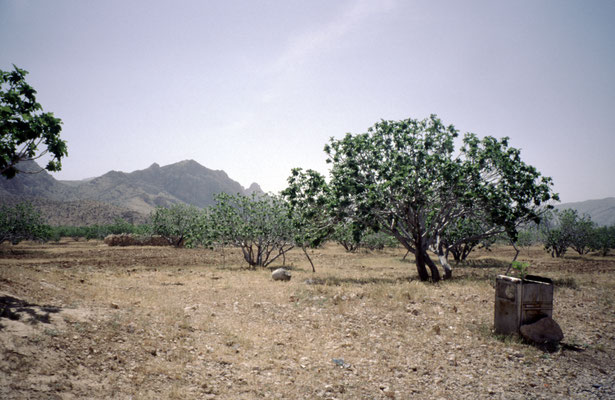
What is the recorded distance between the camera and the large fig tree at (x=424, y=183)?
1648 centimetres

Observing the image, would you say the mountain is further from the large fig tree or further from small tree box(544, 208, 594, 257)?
small tree box(544, 208, 594, 257)

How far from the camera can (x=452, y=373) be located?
674 centimetres

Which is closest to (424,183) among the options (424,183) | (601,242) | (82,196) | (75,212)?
(424,183)

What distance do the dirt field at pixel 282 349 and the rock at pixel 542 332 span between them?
0.86ft

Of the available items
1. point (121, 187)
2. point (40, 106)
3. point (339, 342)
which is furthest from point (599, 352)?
point (121, 187)

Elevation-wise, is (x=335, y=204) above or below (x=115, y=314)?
above

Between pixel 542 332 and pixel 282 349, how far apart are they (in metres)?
6.67

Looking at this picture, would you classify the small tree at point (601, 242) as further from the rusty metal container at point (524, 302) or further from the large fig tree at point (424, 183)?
the rusty metal container at point (524, 302)

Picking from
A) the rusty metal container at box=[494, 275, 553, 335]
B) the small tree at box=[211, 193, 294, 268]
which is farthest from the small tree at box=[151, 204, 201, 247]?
the rusty metal container at box=[494, 275, 553, 335]

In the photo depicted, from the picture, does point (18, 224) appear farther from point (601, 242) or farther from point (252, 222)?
point (601, 242)

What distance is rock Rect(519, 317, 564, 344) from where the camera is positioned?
8.03m

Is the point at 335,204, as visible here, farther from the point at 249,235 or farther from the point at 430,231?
the point at 249,235

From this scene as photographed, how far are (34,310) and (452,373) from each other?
9.53 metres

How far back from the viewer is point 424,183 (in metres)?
→ 15.9
